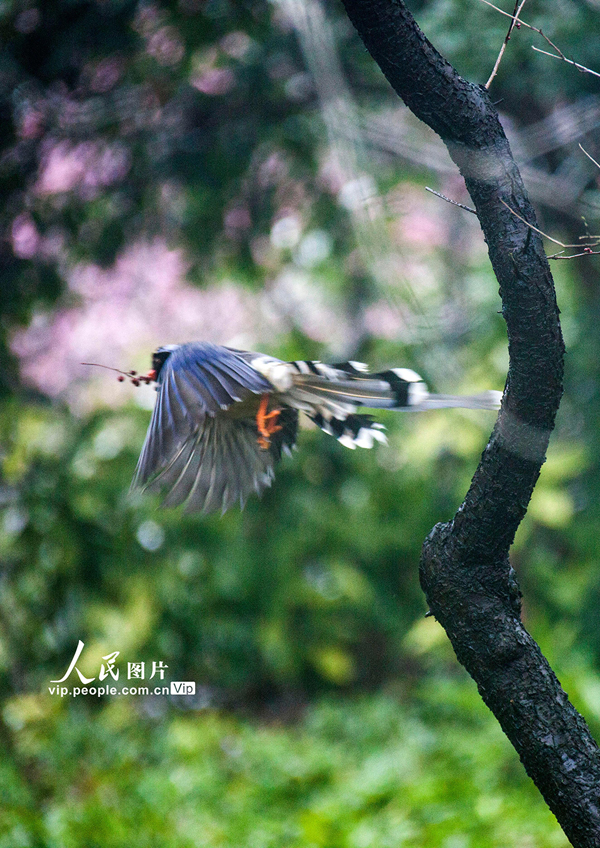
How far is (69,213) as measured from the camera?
308 cm

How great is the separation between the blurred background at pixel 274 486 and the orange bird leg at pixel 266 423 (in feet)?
3.11

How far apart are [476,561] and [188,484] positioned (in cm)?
55

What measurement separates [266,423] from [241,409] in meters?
0.06

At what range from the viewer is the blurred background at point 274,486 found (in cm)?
238

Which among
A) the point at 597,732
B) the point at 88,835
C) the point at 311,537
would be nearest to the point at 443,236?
the point at 311,537

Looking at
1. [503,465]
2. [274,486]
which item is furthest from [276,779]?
[503,465]

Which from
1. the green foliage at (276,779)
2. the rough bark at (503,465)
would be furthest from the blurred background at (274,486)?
the rough bark at (503,465)

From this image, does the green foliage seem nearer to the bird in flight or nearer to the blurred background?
the blurred background

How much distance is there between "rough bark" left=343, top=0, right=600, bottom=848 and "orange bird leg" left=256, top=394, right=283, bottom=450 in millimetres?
348

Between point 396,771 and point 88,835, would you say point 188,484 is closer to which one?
point 88,835

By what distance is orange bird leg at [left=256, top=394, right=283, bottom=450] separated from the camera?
122cm

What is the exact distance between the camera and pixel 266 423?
1.29 meters

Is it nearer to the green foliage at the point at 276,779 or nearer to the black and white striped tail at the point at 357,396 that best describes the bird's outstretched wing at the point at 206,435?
the black and white striped tail at the point at 357,396

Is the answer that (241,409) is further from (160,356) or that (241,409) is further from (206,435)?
(160,356)
